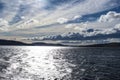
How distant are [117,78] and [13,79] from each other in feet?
79.5

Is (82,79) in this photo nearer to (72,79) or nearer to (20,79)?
(72,79)

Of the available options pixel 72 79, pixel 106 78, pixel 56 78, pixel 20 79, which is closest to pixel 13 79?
pixel 20 79

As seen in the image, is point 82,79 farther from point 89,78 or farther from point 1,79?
point 1,79

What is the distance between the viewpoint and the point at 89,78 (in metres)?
48.0

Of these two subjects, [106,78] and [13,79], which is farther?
[106,78]

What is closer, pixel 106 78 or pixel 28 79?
pixel 28 79

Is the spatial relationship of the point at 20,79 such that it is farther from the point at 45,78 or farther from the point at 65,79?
the point at 65,79

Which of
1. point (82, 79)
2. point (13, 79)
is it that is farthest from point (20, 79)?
point (82, 79)

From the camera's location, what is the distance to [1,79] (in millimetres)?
43844

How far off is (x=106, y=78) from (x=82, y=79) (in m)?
6.03

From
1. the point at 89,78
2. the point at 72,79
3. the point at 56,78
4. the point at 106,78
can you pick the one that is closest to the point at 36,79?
the point at 56,78

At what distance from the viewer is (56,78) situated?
47531 millimetres

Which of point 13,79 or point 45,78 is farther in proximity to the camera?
point 45,78

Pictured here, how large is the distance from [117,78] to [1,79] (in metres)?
26.8
